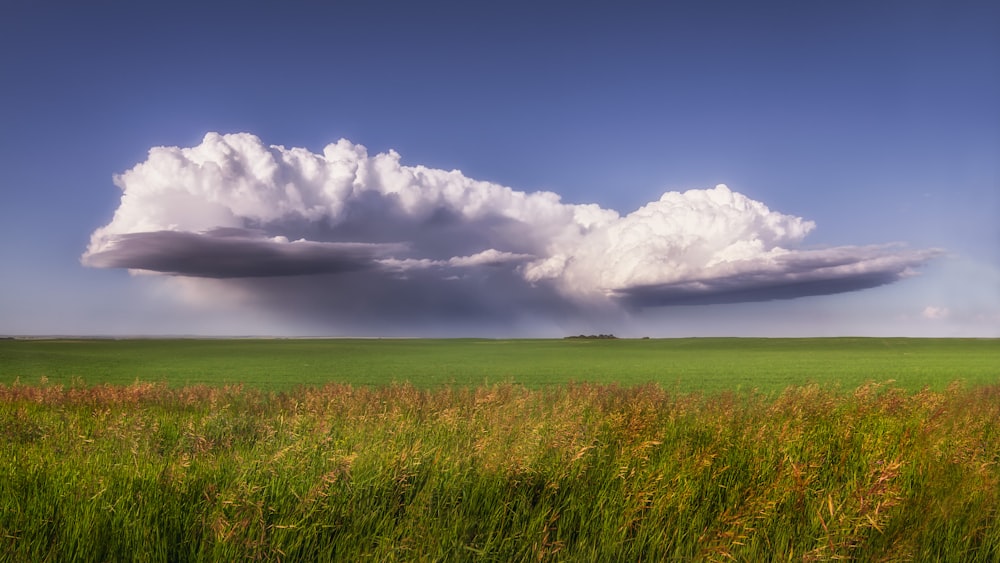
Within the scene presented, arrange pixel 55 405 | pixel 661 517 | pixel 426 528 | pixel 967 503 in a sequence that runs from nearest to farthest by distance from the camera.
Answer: pixel 426 528 → pixel 661 517 → pixel 967 503 → pixel 55 405

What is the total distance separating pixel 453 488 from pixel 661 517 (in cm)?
197

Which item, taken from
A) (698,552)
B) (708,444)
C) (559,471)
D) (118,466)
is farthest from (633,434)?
(118,466)

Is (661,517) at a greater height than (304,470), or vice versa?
(304,470)

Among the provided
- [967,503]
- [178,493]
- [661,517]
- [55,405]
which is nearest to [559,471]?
[661,517]

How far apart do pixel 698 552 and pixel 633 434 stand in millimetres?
2982

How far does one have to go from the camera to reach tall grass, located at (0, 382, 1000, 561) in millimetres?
4730

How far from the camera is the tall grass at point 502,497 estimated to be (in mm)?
4730

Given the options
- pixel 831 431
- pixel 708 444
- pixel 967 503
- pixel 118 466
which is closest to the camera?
pixel 118 466

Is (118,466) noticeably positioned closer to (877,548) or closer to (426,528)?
(426,528)

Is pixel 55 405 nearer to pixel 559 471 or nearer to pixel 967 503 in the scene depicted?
pixel 559 471

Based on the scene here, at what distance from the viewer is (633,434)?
7.77m

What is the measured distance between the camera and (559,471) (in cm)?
608

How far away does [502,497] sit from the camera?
5742mm

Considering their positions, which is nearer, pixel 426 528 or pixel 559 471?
pixel 426 528
